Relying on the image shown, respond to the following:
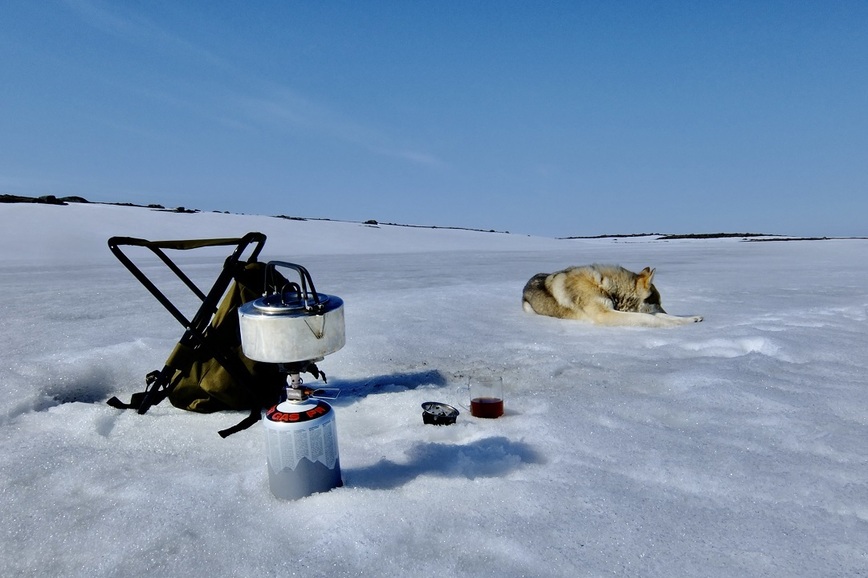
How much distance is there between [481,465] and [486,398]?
626 millimetres

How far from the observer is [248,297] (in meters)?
2.52

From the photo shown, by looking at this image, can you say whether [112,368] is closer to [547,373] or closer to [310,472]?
[310,472]

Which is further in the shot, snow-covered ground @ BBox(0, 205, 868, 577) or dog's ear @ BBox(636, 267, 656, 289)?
dog's ear @ BBox(636, 267, 656, 289)

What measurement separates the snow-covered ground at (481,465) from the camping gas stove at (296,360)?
9 cm

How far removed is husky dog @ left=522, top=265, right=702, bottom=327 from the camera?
5.25m

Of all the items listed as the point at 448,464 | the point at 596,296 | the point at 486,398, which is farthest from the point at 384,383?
the point at 596,296

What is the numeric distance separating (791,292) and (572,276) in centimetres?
358

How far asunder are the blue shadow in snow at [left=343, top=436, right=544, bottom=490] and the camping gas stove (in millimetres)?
180

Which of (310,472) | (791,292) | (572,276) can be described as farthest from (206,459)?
(791,292)

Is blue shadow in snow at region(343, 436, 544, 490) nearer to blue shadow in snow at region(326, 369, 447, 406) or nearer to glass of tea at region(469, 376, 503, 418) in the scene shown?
glass of tea at region(469, 376, 503, 418)

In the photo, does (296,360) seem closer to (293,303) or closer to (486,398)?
(293,303)

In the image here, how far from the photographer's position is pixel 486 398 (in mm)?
2568

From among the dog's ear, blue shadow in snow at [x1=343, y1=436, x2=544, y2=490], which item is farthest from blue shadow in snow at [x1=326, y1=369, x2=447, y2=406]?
the dog's ear

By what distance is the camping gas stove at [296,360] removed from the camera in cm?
156
